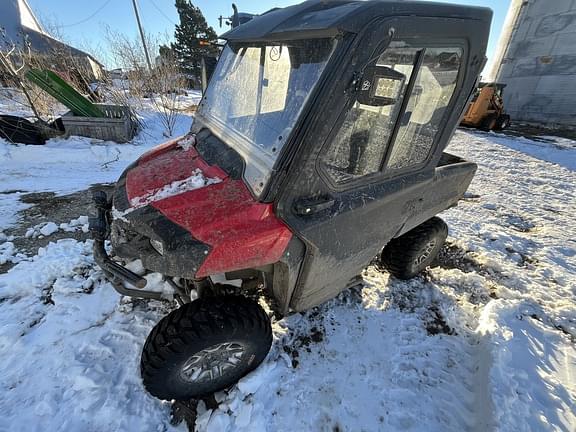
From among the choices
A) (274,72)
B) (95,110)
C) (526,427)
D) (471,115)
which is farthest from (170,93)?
(471,115)

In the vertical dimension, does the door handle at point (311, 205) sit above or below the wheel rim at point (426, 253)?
above

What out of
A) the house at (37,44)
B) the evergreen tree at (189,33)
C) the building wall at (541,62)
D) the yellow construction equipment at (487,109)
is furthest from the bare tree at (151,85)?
the evergreen tree at (189,33)

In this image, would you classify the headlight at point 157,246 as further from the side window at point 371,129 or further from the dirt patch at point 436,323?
the dirt patch at point 436,323

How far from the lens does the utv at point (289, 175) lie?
133 centimetres

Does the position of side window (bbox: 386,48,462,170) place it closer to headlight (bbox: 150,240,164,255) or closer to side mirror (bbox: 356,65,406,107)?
side mirror (bbox: 356,65,406,107)

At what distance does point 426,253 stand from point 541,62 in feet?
60.1

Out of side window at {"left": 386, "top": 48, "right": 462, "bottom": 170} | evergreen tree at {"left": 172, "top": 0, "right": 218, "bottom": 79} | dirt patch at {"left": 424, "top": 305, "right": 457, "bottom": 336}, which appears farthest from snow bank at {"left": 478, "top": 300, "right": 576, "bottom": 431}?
evergreen tree at {"left": 172, "top": 0, "right": 218, "bottom": 79}

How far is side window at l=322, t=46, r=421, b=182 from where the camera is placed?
4.65 feet

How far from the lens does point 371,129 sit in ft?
5.27

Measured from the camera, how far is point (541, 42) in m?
14.5

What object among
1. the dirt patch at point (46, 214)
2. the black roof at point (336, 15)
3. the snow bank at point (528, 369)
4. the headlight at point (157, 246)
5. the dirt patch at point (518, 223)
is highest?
the black roof at point (336, 15)

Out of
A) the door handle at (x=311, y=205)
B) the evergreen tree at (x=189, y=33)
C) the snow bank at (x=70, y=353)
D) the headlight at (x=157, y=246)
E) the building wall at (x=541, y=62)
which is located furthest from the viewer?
the evergreen tree at (x=189, y=33)

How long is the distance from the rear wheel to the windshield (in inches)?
70.2

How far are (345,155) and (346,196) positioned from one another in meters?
0.23
